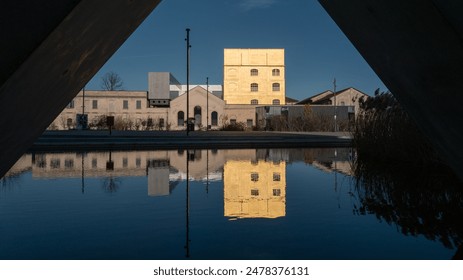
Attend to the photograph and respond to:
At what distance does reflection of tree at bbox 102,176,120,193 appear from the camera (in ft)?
18.8

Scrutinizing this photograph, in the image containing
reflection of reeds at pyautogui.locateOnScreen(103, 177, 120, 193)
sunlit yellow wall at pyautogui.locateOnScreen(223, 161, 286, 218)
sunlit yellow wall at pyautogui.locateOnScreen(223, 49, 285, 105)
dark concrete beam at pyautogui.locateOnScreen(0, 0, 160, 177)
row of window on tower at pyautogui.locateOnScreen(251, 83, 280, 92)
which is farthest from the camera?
row of window on tower at pyautogui.locateOnScreen(251, 83, 280, 92)

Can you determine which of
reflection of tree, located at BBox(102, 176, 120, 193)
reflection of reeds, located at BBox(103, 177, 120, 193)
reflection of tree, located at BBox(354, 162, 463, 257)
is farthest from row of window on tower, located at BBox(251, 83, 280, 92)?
reflection of reeds, located at BBox(103, 177, 120, 193)

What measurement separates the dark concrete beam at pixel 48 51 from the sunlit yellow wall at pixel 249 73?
5679 centimetres

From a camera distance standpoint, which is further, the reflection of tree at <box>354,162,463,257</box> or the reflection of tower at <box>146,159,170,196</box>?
the reflection of tower at <box>146,159,170,196</box>

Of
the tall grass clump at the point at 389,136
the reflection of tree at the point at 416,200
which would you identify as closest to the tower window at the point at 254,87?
the tall grass clump at the point at 389,136

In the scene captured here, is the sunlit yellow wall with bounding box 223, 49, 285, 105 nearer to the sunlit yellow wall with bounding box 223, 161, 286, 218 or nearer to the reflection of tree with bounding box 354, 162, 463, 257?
the sunlit yellow wall with bounding box 223, 161, 286, 218

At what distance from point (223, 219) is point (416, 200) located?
8.69 ft

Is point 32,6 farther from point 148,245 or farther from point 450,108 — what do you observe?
point 450,108

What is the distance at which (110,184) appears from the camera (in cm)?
623

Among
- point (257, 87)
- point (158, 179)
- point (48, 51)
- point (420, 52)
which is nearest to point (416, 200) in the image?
point (420, 52)

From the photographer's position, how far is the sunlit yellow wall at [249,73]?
59750mm

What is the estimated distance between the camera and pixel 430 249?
2842mm

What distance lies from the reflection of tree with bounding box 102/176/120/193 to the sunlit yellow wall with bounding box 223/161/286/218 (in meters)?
1.84
